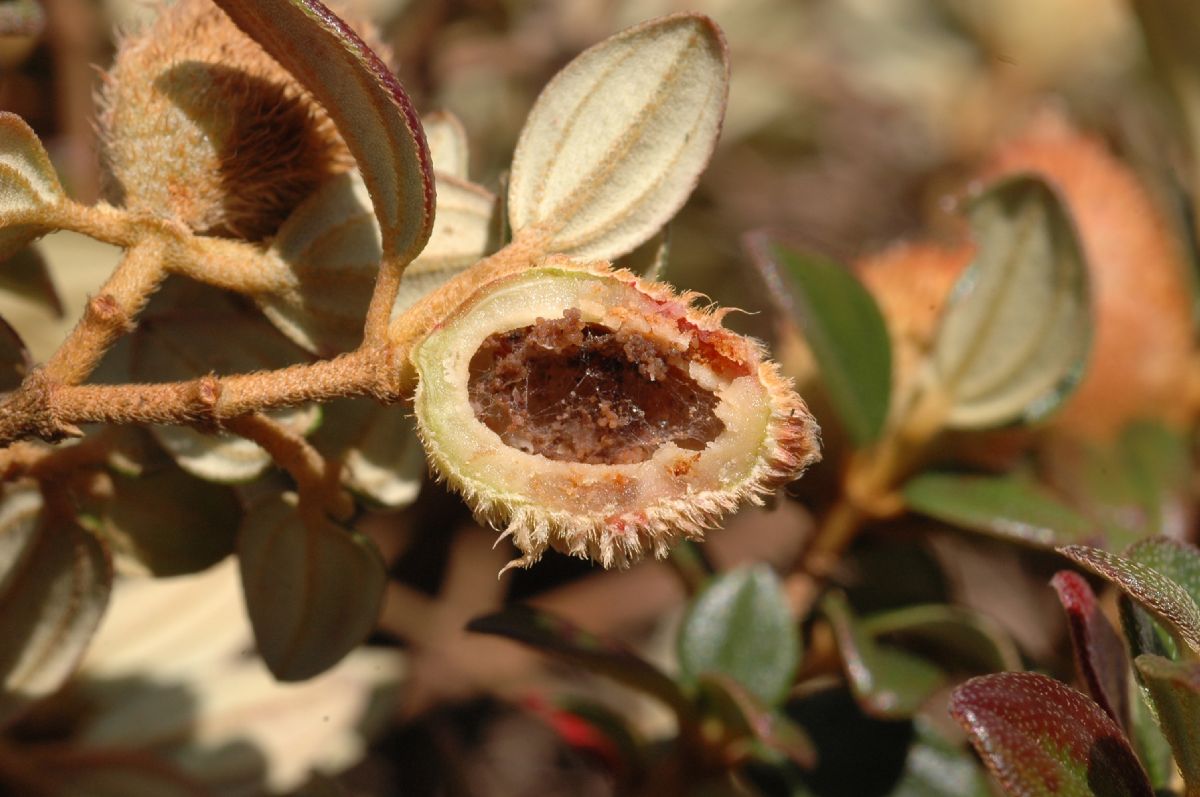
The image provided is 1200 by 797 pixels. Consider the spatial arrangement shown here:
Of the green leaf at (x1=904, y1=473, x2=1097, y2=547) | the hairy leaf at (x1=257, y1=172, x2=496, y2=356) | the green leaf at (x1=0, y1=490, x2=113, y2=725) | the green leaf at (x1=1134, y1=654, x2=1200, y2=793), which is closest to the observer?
the green leaf at (x1=1134, y1=654, x2=1200, y2=793)

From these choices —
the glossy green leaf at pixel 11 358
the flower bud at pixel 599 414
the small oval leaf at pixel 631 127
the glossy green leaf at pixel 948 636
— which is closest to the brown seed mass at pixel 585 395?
the flower bud at pixel 599 414

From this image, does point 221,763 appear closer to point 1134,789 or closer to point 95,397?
point 95,397

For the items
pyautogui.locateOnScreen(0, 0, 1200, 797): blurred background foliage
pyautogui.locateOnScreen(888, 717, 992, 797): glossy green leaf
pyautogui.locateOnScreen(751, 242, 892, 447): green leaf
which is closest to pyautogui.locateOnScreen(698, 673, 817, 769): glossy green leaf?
pyautogui.locateOnScreen(0, 0, 1200, 797): blurred background foliage

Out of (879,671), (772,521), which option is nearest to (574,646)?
(879,671)

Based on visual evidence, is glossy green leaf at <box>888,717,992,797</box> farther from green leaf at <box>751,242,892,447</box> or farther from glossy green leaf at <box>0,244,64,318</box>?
glossy green leaf at <box>0,244,64,318</box>

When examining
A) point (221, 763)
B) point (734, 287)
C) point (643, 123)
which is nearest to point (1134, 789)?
point (643, 123)

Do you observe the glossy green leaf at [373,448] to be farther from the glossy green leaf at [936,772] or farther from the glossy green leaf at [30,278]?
the glossy green leaf at [936,772]
